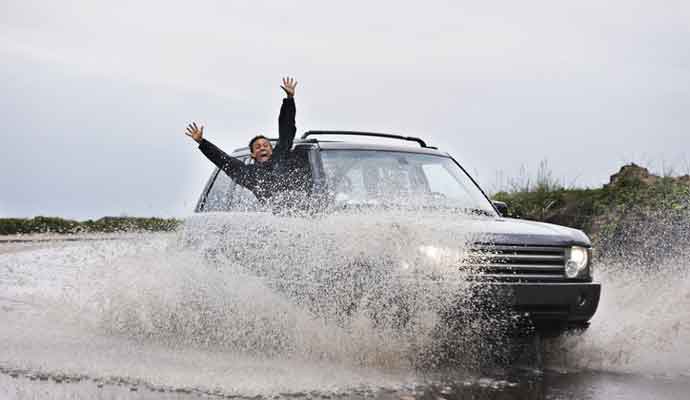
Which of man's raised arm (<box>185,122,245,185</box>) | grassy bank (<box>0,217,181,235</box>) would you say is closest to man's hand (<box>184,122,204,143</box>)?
man's raised arm (<box>185,122,245,185</box>)

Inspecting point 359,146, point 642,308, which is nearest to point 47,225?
point 359,146

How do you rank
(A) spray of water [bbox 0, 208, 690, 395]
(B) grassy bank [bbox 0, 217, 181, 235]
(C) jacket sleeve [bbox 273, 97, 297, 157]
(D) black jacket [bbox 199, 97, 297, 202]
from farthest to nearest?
1. (B) grassy bank [bbox 0, 217, 181, 235]
2. (C) jacket sleeve [bbox 273, 97, 297, 157]
3. (D) black jacket [bbox 199, 97, 297, 202]
4. (A) spray of water [bbox 0, 208, 690, 395]

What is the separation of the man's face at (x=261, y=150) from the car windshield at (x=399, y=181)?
994mm

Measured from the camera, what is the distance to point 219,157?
9.04 metres

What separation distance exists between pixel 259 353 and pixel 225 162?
Result: 8.64 ft

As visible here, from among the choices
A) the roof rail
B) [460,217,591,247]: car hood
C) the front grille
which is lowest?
the front grille

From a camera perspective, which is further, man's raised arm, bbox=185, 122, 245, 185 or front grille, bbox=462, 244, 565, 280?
man's raised arm, bbox=185, 122, 245, 185

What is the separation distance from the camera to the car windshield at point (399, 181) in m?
7.15

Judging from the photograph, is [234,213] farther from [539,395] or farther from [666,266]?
[666,266]

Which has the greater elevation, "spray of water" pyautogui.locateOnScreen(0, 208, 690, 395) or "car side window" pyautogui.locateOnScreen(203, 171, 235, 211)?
"car side window" pyautogui.locateOnScreen(203, 171, 235, 211)

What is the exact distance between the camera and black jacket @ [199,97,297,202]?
310 inches

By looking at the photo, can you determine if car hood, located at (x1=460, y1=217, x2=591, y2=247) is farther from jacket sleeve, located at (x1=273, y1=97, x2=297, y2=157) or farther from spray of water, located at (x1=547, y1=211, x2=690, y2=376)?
jacket sleeve, located at (x1=273, y1=97, x2=297, y2=157)

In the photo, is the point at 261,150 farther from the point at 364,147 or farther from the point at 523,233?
the point at 523,233

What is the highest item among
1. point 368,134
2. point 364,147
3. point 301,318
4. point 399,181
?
point 368,134
